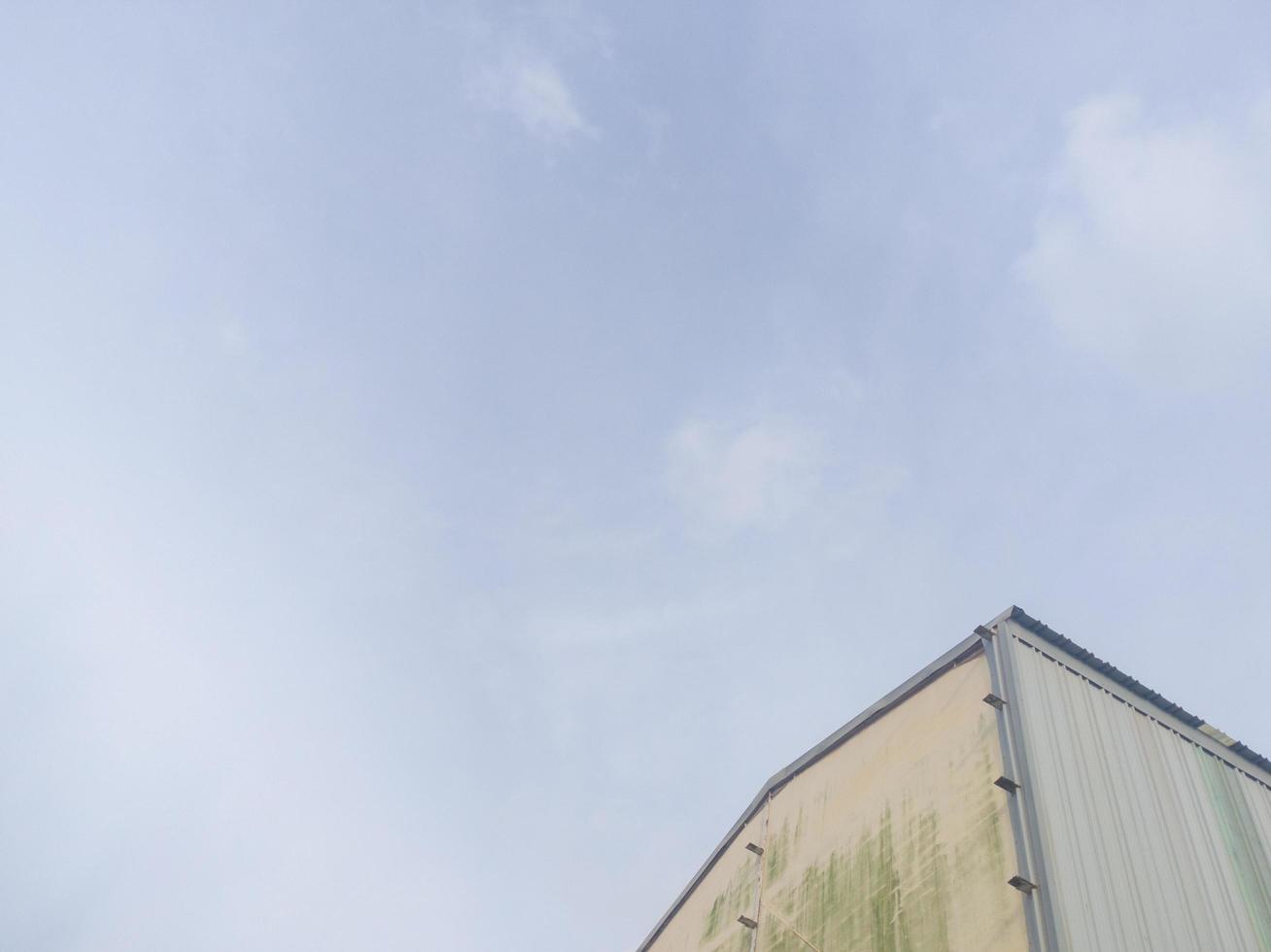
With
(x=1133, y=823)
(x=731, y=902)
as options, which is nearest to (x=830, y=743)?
(x=731, y=902)

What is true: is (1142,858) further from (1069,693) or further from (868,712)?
(868,712)

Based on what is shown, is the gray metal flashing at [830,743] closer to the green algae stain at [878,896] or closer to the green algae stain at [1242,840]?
the green algae stain at [878,896]

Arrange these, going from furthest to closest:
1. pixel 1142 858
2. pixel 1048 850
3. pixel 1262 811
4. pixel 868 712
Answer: pixel 868 712 → pixel 1262 811 → pixel 1142 858 → pixel 1048 850

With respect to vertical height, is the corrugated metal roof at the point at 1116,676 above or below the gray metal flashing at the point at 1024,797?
above

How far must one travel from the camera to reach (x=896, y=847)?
16.3 meters

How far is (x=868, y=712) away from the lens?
20.5m

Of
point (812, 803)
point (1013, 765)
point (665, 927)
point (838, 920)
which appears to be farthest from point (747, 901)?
point (1013, 765)

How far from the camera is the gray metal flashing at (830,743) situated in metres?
18.3

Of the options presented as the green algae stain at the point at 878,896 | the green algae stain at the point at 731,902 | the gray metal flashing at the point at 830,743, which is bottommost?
the green algae stain at the point at 878,896

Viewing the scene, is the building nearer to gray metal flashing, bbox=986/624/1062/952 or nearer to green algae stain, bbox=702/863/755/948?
gray metal flashing, bbox=986/624/1062/952

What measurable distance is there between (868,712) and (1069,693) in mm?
4887

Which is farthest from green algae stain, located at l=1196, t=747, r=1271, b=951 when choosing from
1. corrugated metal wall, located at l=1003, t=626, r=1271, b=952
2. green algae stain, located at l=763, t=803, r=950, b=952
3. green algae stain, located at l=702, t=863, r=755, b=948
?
green algae stain, located at l=702, t=863, r=755, b=948

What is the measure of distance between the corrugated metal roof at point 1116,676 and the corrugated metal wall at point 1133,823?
288 mm

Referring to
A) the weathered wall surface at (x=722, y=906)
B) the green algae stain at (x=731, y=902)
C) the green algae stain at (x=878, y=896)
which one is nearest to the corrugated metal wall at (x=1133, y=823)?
the green algae stain at (x=878, y=896)
